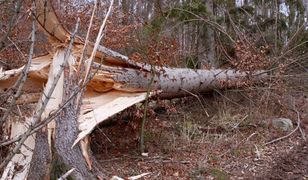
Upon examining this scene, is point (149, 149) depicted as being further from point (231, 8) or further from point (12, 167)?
point (231, 8)

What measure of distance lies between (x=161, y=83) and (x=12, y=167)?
8.20ft

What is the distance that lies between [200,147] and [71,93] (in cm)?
254

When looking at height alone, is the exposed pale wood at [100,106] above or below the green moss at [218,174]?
above

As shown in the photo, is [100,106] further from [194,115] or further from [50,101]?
[194,115]

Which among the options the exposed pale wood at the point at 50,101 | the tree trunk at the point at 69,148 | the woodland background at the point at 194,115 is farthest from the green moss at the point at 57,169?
the woodland background at the point at 194,115

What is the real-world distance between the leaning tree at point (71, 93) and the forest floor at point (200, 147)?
372 mm

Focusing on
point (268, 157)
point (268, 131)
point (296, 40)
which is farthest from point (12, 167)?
point (296, 40)

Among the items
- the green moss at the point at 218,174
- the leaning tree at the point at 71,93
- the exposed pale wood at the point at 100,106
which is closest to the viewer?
the leaning tree at the point at 71,93

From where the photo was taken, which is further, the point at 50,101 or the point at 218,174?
the point at 218,174

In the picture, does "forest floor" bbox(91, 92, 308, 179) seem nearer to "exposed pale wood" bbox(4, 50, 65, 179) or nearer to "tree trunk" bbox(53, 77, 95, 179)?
"tree trunk" bbox(53, 77, 95, 179)

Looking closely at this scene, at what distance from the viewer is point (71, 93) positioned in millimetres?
→ 4059

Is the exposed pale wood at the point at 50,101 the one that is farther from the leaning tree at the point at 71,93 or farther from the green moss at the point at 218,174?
the green moss at the point at 218,174

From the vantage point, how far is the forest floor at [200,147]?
518 cm

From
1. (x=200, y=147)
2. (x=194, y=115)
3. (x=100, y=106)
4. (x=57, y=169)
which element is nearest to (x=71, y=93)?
(x=57, y=169)
